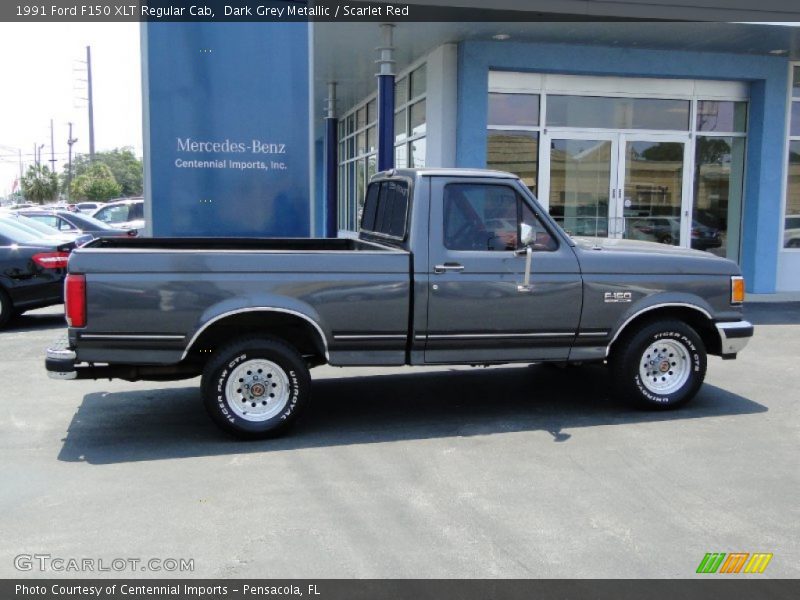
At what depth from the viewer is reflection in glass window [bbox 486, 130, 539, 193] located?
12.5 m

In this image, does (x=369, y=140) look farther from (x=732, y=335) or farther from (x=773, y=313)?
(x=732, y=335)

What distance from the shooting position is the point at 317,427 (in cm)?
623

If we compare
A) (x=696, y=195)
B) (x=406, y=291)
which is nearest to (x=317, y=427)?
(x=406, y=291)

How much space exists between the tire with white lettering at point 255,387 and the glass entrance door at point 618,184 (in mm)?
7876

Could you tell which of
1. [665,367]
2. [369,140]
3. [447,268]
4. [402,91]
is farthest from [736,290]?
[369,140]

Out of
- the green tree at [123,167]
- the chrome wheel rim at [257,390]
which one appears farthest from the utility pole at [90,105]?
the chrome wheel rim at [257,390]

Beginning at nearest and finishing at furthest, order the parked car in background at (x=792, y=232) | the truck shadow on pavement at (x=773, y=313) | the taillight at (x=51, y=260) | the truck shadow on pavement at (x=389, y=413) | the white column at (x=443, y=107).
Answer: the truck shadow on pavement at (x=389, y=413)
the taillight at (x=51, y=260)
the truck shadow on pavement at (x=773, y=313)
the white column at (x=443, y=107)
the parked car in background at (x=792, y=232)

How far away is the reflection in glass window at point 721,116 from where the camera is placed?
13.4 meters

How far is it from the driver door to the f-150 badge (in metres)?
0.24

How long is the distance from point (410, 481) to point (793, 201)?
37.3 ft

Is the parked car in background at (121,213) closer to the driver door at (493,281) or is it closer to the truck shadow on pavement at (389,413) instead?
the truck shadow on pavement at (389,413)

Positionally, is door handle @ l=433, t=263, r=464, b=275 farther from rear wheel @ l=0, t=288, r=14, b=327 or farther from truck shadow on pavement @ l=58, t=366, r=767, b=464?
rear wheel @ l=0, t=288, r=14, b=327

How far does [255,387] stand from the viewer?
19.1 ft
